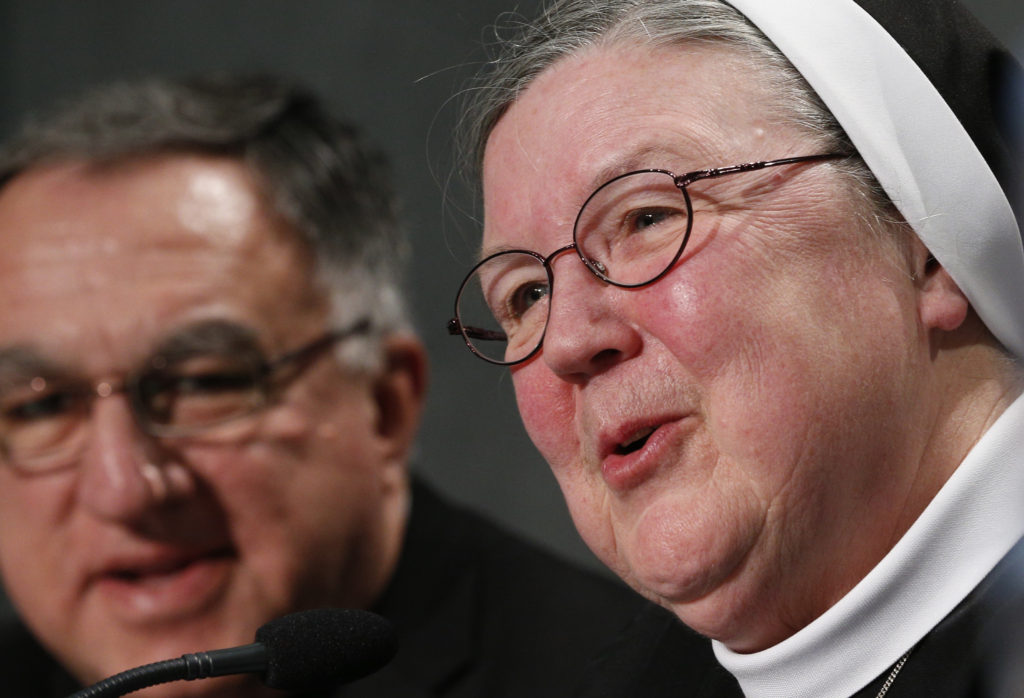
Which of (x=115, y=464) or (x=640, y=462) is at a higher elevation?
(x=640, y=462)

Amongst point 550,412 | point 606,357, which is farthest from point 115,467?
point 606,357

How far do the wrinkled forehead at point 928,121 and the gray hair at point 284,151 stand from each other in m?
1.42

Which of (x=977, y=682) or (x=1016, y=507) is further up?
(x=1016, y=507)

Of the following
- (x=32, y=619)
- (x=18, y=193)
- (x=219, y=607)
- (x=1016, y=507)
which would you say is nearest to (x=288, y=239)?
(x=18, y=193)

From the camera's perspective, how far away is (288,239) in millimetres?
2500

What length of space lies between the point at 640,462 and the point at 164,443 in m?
1.31

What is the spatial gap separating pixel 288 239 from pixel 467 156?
991mm

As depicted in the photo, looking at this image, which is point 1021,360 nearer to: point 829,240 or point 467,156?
point 829,240

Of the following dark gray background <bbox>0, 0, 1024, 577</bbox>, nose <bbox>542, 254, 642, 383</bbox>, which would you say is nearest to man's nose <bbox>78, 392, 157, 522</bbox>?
dark gray background <bbox>0, 0, 1024, 577</bbox>

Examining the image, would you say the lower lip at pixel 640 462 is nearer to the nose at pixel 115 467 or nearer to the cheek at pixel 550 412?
the cheek at pixel 550 412

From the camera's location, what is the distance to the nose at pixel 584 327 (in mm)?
1251

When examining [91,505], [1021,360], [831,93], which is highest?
[831,93]

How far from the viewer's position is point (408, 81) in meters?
3.11

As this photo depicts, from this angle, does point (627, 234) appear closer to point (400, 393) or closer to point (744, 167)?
point (744, 167)
